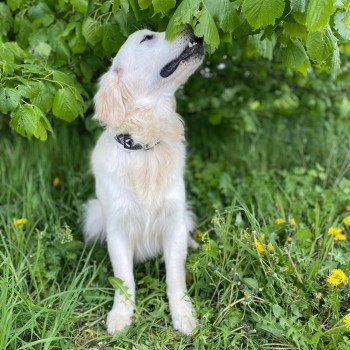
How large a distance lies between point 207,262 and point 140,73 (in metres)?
0.96

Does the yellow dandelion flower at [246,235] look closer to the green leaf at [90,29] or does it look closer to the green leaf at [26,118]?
the green leaf at [26,118]

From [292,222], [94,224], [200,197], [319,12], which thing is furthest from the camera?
[200,197]

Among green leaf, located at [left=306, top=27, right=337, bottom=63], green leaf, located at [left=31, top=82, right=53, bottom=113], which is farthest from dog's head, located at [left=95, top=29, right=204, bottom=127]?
green leaf, located at [left=306, top=27, right=337, bottom=63]

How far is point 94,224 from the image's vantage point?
286cm

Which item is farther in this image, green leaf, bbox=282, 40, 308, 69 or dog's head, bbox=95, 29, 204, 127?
dog's head, bbox=95, 29, 204, 127

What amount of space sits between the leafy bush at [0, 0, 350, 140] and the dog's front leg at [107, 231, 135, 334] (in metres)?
0.70

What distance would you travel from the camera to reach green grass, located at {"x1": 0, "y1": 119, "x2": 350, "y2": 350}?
2.20 meters

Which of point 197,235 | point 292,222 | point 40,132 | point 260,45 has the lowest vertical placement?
point 197,235

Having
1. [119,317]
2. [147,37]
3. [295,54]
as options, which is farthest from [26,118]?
[295,54]

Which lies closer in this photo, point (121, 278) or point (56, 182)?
point (121, 278)

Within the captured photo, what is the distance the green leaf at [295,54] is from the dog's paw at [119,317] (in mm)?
1398

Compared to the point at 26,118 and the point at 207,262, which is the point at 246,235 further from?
the point at 26,118

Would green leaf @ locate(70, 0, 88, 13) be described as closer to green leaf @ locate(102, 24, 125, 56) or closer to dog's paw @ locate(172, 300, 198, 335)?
green leaf @ locate(102, 24, 125, 56)

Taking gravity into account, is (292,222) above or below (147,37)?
below
